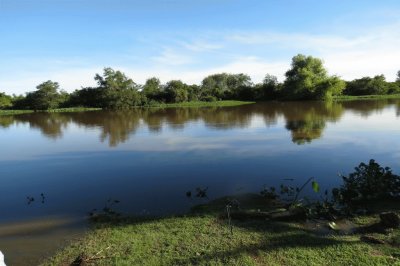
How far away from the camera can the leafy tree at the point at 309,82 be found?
187 feet

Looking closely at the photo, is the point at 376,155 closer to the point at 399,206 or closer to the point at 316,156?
the point at 316,156

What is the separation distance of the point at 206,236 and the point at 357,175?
4.41 m

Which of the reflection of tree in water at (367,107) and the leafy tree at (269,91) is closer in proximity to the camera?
the reflection of tree in water at (367,107)

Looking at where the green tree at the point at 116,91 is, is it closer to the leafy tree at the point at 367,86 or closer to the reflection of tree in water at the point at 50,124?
the reflection of tree in water at the point at 50,124

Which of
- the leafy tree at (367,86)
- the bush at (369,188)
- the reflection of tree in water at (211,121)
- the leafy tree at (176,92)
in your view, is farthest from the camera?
the leafy tree at (367,86)

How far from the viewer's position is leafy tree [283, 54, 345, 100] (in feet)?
187

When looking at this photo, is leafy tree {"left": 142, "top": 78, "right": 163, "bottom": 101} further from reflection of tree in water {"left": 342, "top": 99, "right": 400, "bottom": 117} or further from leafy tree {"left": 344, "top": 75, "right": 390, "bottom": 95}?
leafy tree {"left": 344, "top": 75, "right": 390, "bottom": 95}

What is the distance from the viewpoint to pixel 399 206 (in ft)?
23.3

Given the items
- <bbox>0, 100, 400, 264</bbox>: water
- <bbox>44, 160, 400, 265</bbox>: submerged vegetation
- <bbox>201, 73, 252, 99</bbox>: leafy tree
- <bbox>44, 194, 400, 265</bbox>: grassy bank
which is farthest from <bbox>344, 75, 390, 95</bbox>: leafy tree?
<bbox>44, 194, 400, 265</bbox>: grassy bank

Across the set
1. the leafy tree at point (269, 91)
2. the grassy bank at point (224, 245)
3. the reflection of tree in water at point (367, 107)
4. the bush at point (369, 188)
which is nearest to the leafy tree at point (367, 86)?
the leafy tree at point (269, 91)

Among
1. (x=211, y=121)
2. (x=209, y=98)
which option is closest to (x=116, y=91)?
(x=209, y=98)

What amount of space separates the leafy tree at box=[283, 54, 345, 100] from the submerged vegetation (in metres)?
52.6

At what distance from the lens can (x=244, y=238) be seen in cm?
579

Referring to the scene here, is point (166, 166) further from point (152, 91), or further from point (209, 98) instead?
point (152, 91)
